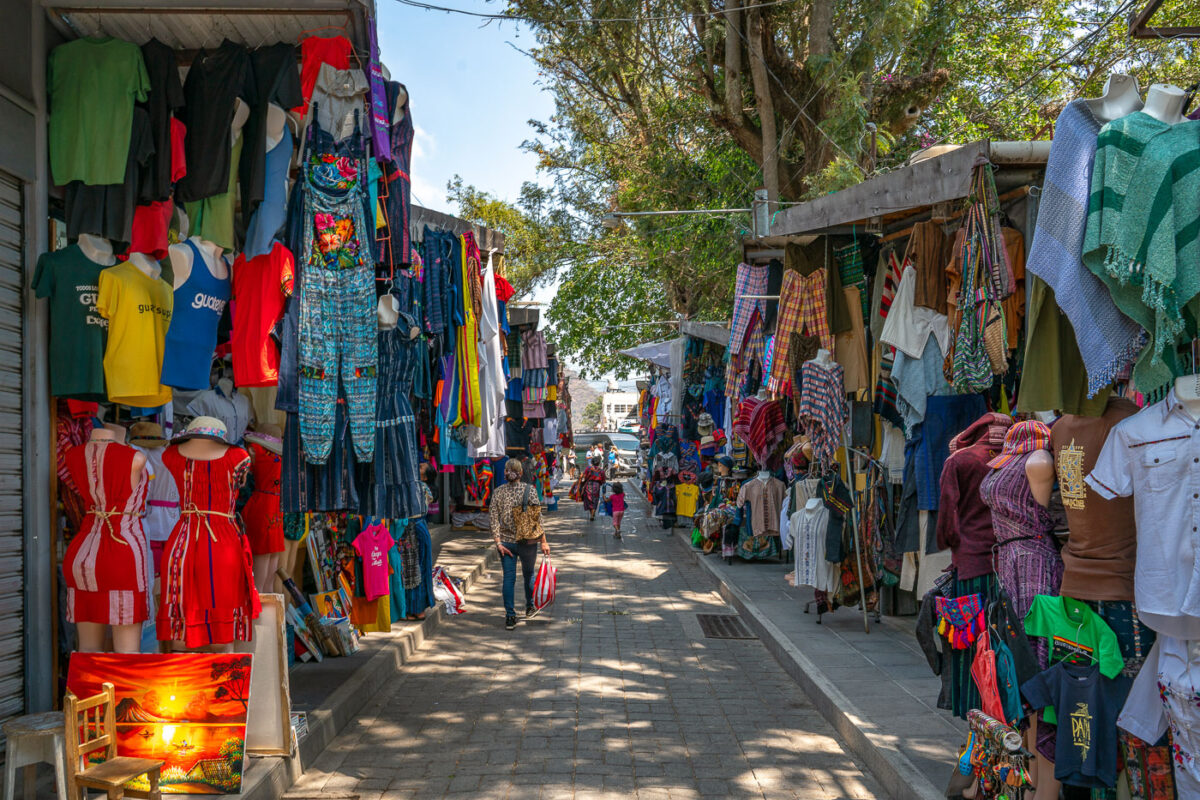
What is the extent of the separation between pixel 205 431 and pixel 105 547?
763 millimetres

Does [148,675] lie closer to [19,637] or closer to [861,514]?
[19,637]

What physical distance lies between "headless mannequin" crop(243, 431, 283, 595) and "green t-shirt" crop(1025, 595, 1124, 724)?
4942mm

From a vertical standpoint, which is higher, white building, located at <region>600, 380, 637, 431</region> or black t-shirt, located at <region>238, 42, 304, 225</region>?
white building, located at <region>600, 380, 637, 431</region>

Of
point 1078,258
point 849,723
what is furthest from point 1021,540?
point 849,723

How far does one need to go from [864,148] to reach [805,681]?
30.3ft

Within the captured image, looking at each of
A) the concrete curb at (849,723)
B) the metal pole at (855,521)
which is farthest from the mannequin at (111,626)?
the metal pole at (855,521)

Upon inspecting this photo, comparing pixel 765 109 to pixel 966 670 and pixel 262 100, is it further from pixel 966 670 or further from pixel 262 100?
pixel 966 670

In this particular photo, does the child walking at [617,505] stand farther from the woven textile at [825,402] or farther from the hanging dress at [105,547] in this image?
the hanging dress at [105,547]

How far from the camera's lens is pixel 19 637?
→ 498 centimetres

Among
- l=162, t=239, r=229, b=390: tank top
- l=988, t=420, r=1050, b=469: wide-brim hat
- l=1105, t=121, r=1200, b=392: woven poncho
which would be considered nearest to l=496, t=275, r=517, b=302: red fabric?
l=162, t=239, r=229, b=390: tank top

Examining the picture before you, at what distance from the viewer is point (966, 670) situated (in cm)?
472

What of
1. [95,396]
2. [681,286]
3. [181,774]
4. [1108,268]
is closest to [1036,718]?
[1108,268]

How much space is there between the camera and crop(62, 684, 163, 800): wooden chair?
396 cm

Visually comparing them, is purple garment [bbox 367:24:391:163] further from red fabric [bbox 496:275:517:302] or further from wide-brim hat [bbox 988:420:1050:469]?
red fabric [bbox 496:275:517:302]
